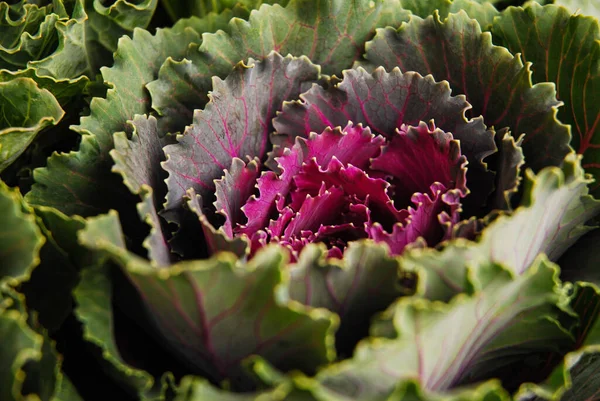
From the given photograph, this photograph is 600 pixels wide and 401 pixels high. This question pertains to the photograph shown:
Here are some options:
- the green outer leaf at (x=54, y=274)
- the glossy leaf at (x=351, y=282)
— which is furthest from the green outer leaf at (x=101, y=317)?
the glossy leaf at (x=351, y=282)

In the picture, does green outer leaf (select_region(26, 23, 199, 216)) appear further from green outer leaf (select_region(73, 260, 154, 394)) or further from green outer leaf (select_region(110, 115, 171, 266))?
green outer leaf (select_region(73, 260, 154, 394))

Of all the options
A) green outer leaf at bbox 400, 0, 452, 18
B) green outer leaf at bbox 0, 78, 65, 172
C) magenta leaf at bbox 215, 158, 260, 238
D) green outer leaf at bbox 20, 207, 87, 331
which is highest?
green outer leaf at bbox 400, 0, 452, 18

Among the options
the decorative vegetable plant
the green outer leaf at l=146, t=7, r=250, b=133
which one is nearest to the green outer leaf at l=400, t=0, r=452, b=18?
the decorative vegetable plant

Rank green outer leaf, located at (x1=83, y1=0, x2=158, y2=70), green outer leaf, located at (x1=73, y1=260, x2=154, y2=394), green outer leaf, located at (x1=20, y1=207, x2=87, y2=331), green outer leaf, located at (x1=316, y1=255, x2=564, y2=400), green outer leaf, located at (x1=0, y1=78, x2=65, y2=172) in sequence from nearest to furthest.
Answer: green outer leaf, located at (x1=316, y1=255, x2=564, y2=400)
green outer leaf, located at (x1=73, y1=260, x2=154, y2=394)
green outer leaf, located at (x1=20, y1=207, x2=87, y2=331)
green outer leaf, located at (x1=0, y1=78, x2=65, y2=172)
green outer leaf, located at (x1=83, y1=0, x2=158, y2=70)

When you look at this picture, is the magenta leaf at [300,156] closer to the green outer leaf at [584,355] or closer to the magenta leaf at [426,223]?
the magenta leaf at [426,223]

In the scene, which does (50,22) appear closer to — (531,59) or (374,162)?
(374,162)

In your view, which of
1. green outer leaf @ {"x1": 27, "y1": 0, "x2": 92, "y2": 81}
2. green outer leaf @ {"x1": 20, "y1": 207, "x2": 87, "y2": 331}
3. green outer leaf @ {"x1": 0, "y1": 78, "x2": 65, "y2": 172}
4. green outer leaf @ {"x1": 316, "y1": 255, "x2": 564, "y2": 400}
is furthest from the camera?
green outer leaf @ {"x1": 27, "y1": 0, "x2": 92, "y2": 81}
